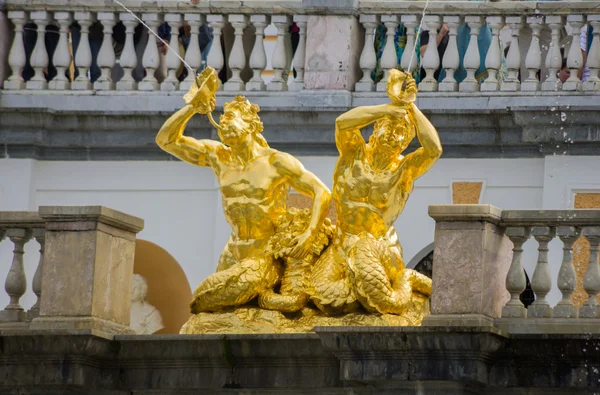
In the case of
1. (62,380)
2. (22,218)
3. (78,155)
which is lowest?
(62,380)

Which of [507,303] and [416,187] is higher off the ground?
[416,187]

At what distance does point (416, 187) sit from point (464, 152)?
21.7 inches

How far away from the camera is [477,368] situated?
55.2ft

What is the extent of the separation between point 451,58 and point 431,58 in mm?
181

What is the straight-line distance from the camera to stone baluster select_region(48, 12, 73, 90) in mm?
23828

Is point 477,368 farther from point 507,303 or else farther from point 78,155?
point 78,155

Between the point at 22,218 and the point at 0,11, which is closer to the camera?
the point at 22,218

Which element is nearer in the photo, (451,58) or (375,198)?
(375,198)

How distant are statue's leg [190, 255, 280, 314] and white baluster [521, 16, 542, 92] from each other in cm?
519

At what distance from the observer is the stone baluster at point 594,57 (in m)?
22.6

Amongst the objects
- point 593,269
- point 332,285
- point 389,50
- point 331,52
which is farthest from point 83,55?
point 593,269

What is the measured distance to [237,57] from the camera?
77.4ft

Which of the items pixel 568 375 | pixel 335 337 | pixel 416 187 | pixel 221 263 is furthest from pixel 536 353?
pixel 416 187

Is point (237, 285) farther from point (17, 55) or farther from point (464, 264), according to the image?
point (17, 55)
